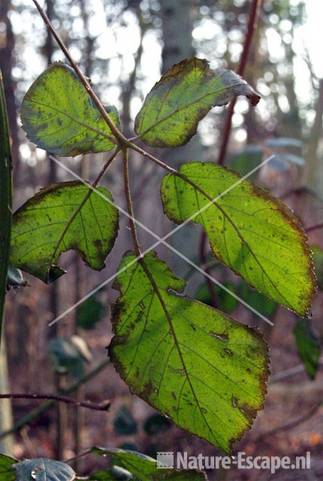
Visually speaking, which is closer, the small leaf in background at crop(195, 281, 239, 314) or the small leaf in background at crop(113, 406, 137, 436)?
the small leaf in background at crop(195, 281, 239, 314)

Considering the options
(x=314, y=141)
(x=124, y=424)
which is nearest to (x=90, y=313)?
(x=124, y=424)

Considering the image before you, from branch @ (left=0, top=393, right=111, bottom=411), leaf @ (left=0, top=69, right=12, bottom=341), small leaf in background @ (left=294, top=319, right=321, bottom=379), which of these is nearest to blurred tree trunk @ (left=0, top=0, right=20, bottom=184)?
small leaf in background @ (left=294, top=319, right=321, bottom=379)

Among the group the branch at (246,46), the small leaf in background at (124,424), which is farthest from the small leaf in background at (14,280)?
the small leaf in background at (124,424)

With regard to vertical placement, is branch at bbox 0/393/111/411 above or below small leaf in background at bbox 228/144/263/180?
below

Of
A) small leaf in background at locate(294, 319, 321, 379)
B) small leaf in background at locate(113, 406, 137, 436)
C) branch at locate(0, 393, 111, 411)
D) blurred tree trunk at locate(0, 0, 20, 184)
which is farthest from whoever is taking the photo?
blurred tree trunk at locate(0, 0, 20, 184)

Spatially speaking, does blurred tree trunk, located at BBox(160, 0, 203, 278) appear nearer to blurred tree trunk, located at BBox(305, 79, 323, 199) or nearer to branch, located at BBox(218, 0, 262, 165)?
blurred tree trunk, located at BBox(305, 79, 323, 199)

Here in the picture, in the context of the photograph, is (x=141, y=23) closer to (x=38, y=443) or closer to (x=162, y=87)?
(x=38, y=443)

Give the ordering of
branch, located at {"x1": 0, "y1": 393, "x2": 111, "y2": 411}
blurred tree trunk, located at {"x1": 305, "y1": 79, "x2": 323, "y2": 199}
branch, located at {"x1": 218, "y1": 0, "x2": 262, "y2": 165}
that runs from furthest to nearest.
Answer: blurred tree trunk, located at {"x1": 305, "y1": 79, "x2": 323, "y2": 199} < branch, located at {"x1": 218, "y1": 0, "x2": 262, "y2": 165} < branch, located at {"x1": 0, "y1": 393, "x2": 111, "y2": 411}
